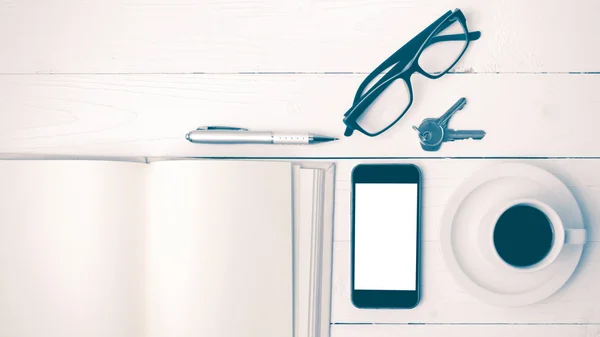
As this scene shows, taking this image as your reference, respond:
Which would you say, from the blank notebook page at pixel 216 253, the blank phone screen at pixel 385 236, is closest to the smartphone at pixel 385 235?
the blank phone screen at pixel 385 236

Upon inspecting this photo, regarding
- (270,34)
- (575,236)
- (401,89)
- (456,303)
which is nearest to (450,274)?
(456,303)

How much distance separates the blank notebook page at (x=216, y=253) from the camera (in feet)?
1.79

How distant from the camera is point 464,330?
0.59 meters

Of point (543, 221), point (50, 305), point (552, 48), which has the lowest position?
point (50, 305)

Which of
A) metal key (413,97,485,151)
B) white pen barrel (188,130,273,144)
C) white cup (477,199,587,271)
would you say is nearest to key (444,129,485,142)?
metal key (413,97,485,151)

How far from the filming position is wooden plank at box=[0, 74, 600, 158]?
23.2 inches

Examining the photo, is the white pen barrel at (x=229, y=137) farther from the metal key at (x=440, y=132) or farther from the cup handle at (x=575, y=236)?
the cup handle at (x=575, y=236)

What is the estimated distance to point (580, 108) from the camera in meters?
0.59

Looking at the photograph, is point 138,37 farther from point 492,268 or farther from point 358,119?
point 492,268

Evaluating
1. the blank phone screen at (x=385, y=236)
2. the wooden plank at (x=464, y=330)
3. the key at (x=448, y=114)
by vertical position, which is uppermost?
the key at (x=448, y=114)

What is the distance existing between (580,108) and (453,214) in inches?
9.1

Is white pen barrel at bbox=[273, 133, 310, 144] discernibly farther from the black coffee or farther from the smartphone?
the black coffee

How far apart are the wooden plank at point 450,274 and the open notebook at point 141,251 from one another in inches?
3.3

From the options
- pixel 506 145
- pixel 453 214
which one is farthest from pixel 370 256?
pixel 506 145
